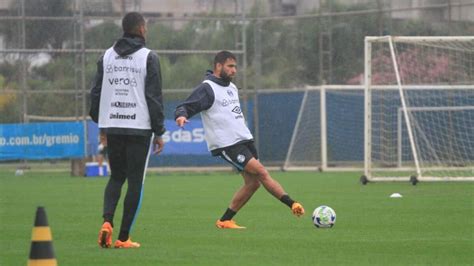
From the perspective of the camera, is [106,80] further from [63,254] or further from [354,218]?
[354,218]

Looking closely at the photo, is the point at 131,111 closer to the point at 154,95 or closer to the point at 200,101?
the point at 154,95

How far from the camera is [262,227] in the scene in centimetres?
1218

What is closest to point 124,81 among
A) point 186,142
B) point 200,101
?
point 200,101

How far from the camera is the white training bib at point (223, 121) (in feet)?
40.7

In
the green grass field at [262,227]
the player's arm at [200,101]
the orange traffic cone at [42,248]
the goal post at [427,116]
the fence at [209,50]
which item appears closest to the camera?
the orange traffic cone at [42,248]

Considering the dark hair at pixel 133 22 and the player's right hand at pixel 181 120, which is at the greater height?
the dark hair at pixel 133 22

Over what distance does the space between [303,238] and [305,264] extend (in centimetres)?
228

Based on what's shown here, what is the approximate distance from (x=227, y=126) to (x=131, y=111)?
2725 millimetres

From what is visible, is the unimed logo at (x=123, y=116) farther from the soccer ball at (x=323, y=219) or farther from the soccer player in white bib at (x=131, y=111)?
the soccer ball at (x=323, y=219)

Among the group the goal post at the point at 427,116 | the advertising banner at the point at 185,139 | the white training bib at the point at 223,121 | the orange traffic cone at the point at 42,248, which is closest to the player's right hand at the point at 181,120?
the white training bib at the point at 223,121

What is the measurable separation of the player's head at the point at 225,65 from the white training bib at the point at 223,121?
0.44 ft

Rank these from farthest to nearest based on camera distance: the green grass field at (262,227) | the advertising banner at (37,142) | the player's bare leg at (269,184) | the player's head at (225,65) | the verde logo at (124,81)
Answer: the advertising banner at (37,142) → the player's head at (225,65) → the player's bare leg at (269,184) → the verde logo at (124,81) → the green grass field at (262,227)

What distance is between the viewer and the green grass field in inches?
356

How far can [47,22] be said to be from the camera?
29.2 meters
